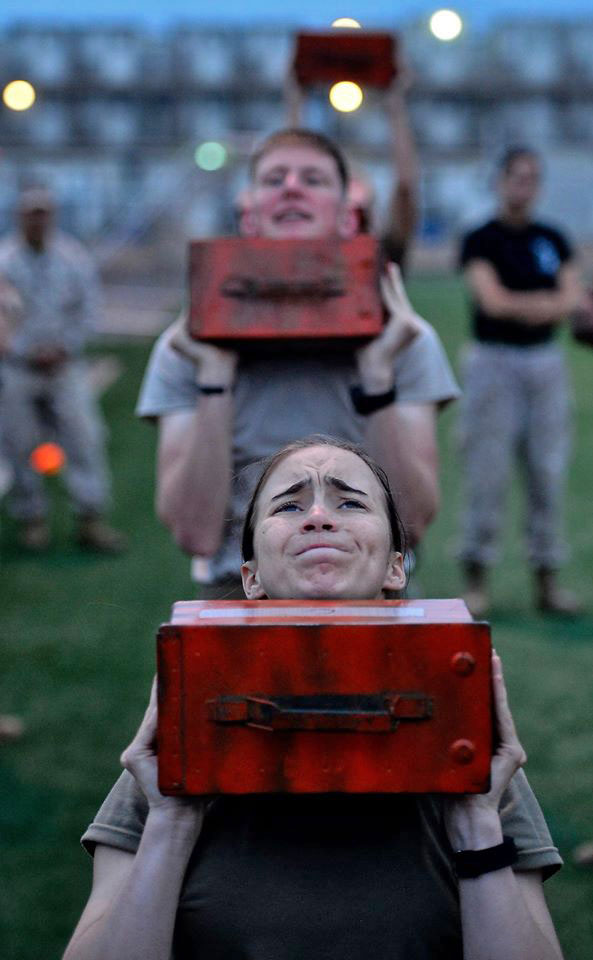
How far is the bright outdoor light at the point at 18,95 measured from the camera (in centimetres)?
526

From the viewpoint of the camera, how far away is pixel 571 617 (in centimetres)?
535

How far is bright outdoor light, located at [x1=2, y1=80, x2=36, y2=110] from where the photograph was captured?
5262mm

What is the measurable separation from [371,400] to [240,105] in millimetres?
51894

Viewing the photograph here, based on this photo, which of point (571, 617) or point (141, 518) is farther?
point (141, 518)

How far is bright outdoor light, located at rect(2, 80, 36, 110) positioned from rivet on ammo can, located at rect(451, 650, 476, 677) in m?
4.39

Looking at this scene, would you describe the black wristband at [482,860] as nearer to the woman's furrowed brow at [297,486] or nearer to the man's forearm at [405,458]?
the woman's furrowed brow at [297,486]

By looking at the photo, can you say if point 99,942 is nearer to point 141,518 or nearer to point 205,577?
point 205,577

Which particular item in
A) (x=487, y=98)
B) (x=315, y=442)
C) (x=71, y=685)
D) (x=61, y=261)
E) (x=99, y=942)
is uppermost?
(x=487, y=98)

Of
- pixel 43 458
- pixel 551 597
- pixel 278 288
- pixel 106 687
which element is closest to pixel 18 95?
pixel 43 458

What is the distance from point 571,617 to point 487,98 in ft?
173

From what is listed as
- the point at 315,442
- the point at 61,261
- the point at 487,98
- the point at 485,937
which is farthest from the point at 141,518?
the point at 487,98

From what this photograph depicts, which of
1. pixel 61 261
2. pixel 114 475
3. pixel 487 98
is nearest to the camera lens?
pixel 61 261

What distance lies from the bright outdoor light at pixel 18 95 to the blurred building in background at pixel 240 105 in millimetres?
40676

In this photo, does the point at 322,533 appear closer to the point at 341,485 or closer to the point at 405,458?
the point at 341,485
